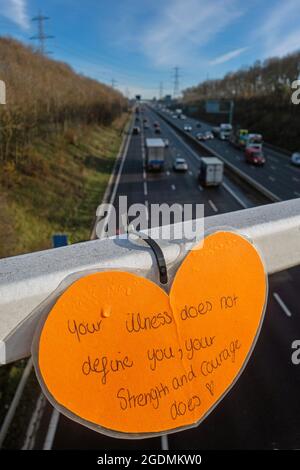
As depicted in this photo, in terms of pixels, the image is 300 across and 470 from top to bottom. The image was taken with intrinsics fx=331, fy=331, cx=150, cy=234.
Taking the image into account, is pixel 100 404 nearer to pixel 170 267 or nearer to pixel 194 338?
pixel 194 338

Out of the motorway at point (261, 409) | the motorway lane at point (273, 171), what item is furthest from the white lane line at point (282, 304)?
the motorway lane at point (273, 171)

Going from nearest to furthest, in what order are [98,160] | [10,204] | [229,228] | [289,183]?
[229,228], [10,204], [289,183], [98,160]

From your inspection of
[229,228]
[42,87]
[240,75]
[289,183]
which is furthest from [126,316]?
[240,75]

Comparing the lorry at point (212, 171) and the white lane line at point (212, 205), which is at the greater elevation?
the lorry at point (212, 171)

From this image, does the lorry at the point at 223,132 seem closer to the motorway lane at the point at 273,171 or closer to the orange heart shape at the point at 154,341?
the motorway lane at the point at 273,171

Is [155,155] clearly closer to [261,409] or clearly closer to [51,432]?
[261,409]
